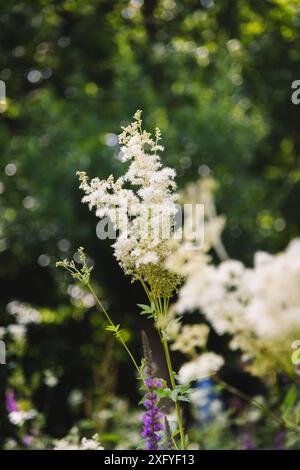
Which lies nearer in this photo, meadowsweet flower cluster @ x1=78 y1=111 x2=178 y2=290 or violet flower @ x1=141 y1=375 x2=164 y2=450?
meadowsweet flower cluster @ x1=78 y1=111 x2=178 y2=290

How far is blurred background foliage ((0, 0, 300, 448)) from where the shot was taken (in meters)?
7.15

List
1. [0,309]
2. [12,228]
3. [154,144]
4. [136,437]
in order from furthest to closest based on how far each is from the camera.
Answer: [12,228]
[0,309]
[136,437]
[154,144]

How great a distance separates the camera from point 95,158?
6.98m

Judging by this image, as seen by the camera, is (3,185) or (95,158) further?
(3,185)

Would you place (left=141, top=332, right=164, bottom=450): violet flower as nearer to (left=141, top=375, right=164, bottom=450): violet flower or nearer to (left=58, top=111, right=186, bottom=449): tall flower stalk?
(left=141, top=375, right=164, bottom=450): violet flower

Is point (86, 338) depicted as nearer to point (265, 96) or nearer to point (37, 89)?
point (37, 89)

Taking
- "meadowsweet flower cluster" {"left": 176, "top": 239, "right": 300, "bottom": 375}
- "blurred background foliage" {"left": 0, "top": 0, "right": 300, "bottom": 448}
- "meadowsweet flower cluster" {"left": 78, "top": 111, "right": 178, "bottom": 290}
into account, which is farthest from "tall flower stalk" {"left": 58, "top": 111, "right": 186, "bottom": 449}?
"blurred background foliage" {"left": 0, "top": 0, "right": 300, "bottom": 448}

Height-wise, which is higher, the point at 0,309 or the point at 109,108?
the point at 109,108

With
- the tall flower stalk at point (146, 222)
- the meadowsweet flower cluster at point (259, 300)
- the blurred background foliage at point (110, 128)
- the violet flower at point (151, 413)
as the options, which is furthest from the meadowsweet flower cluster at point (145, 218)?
the blurred background foliage at point (110, 128)

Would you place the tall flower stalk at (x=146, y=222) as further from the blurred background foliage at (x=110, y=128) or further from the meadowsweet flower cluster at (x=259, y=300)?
the blurred background foliage at (x=110, y=128)

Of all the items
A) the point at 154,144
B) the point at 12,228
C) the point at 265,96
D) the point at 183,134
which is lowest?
the point at 154,144

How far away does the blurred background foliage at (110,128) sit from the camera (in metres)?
7.15

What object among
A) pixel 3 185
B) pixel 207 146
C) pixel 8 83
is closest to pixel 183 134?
pixel 207 146

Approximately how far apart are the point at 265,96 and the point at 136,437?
6146 mm
